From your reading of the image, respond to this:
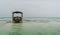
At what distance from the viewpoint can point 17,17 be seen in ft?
4.94

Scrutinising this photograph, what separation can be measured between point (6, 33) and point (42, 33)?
29cm

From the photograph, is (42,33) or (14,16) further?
(14,16)

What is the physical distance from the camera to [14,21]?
155 cm

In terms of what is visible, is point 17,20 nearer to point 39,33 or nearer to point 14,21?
point 14,21

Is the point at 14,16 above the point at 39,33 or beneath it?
above

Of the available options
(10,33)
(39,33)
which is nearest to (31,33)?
(39,33)

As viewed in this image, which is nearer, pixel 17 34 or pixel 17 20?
pixel 17 34

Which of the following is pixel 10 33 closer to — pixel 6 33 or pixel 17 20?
pixel 6 33

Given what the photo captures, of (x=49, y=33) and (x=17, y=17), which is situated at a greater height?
(x=17, y=17)

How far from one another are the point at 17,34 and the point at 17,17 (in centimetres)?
56

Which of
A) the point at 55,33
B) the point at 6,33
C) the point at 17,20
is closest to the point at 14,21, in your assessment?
the point at 17,20

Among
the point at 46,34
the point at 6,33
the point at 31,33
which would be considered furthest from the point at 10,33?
the point at 46,34

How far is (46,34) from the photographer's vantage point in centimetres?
97

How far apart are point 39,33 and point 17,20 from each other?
0.59m
